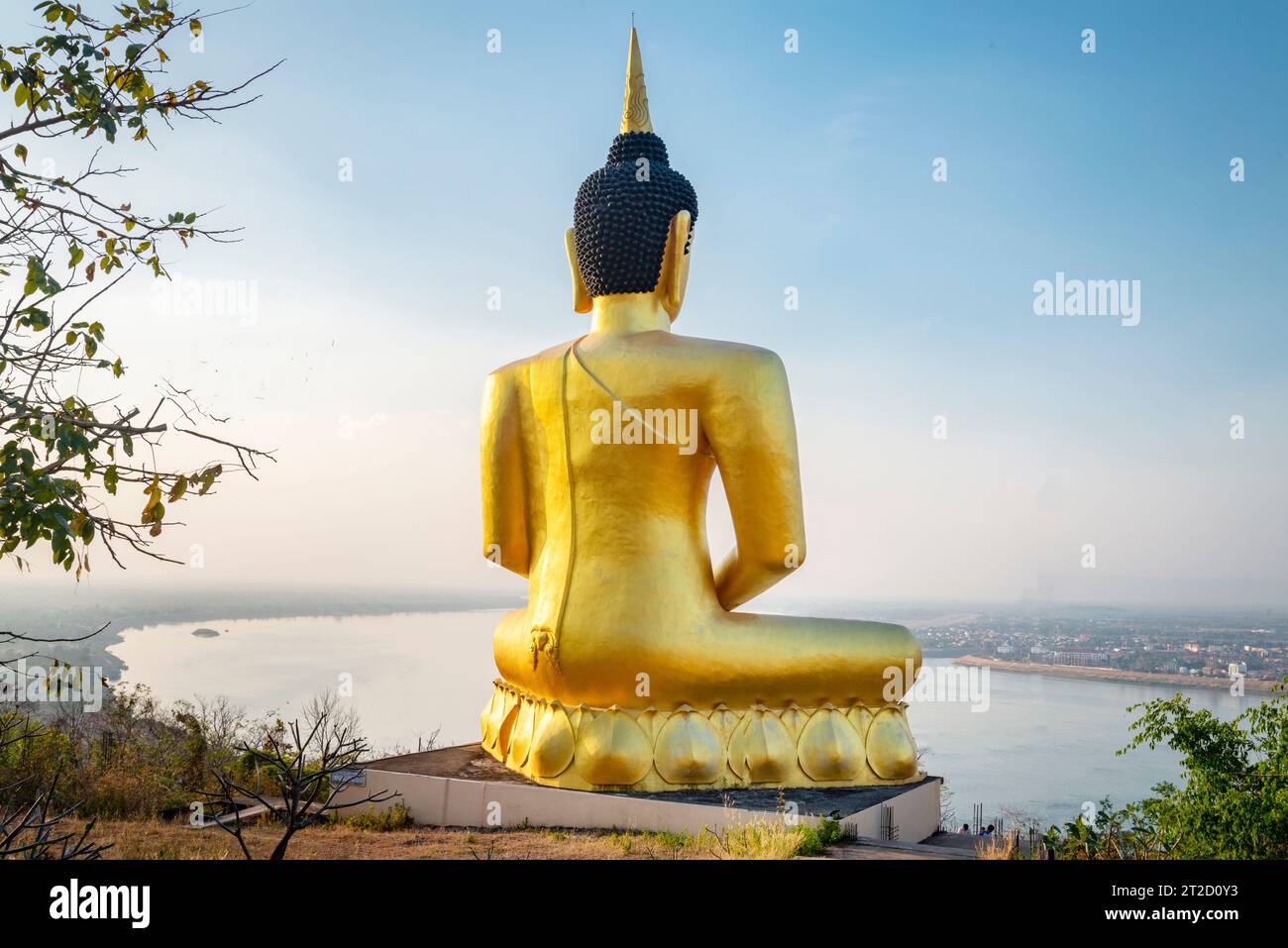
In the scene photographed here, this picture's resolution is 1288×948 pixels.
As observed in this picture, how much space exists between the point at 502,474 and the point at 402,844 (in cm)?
315

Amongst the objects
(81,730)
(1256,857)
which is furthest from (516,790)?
(81,730)

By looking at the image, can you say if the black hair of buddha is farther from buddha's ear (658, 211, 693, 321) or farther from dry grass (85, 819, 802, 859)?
dry grass (85, 819, 802, 859)

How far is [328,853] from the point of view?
252 inches

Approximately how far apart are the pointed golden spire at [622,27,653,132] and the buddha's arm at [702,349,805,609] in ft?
8.72

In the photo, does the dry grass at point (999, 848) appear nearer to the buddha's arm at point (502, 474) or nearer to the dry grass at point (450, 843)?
the dry grass at point (450, 843)

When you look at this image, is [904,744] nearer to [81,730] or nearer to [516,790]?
[516,790]

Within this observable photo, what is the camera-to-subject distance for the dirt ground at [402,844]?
6.16 m

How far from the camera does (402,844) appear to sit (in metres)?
6.89

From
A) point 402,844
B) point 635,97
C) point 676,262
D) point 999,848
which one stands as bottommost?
point 402,844

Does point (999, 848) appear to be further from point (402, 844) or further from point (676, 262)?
point (676, 262)

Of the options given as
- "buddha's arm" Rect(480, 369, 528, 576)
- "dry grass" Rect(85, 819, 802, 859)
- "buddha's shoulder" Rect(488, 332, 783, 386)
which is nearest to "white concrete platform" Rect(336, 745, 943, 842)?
"dry grass" Rect(85, 819, 802, 859)

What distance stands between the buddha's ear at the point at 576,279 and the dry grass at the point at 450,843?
4.57 metres

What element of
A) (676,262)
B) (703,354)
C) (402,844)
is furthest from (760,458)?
(402,844)

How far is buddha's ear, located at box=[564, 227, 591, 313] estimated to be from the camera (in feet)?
29.0
